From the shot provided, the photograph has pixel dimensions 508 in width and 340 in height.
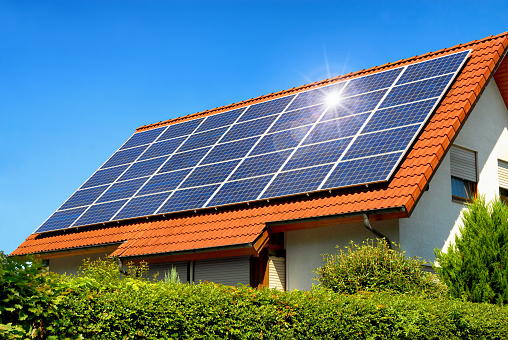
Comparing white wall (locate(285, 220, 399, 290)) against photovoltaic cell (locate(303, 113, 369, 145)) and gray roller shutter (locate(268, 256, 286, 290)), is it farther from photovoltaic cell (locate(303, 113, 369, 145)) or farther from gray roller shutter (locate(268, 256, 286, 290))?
photovoltaic cell (locate(303, 113, 369, 145))

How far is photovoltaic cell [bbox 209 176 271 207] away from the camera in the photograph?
16.4 metres

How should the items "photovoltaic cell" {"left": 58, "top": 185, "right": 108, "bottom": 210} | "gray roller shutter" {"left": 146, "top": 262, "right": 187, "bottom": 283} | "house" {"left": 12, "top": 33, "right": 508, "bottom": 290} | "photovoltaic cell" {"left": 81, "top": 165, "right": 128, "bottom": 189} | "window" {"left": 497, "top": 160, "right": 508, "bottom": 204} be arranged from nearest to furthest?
"house" {"left": 12, "top": 33, "right": 508, "bottom": 290}
"gray roller shutter" {"left": 146, "top": 262, "right": 187, "bottom": 283}
"window" {"left": 497, "top": 160, "right": 508, "bottom": 204}
"photovoltaic cell" {"left": 58, "top": 185, "right": 108, "bottom": 210}
"photovoltaic cell" {"left": 81, "top": 165, "right": 128, "bottom": 189}

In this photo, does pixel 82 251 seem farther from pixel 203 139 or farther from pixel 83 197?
pixel 203 139

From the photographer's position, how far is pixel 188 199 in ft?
58.6

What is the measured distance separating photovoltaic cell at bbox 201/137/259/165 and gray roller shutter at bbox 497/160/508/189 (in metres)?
7.54

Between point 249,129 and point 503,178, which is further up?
point 249,129

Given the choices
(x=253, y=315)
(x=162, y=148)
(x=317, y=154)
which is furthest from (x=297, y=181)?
(x=162, y=148)

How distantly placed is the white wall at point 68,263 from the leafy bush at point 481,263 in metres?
11.2

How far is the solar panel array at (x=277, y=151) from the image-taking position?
15617 mm

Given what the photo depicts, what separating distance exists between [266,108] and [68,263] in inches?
338

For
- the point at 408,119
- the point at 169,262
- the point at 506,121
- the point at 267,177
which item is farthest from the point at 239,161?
the point at 506,121

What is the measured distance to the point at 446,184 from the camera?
17.1 m

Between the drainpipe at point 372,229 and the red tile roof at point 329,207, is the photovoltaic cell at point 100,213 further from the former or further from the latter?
the drainpipe at point 372,229

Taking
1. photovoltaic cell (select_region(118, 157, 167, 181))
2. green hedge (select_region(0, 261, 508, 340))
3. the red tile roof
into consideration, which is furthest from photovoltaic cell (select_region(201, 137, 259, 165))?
green hedge (select_region(0, 261, 508, 340))
